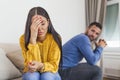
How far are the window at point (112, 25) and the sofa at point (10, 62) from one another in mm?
1964

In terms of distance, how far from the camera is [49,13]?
3.12 meters

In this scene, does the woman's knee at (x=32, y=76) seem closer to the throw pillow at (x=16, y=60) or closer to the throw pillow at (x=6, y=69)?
the throw pillow at (x=6, y=69)

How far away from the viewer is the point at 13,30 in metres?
2.65

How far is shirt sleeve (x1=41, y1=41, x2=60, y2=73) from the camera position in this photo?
1584 mm

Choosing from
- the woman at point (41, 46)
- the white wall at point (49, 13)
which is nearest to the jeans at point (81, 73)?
the woman at point (41, 46)

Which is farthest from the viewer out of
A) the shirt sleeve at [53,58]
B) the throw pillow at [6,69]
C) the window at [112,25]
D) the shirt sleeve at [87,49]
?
the window at [112,25]

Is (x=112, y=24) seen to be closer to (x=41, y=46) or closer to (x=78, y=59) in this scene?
(x=78, y=59)

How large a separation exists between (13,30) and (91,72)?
123 centimetres

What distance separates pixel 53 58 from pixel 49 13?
5.21ft

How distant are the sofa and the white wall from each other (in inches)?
13.3

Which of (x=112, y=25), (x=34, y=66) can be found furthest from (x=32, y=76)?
(x=112, y=25)

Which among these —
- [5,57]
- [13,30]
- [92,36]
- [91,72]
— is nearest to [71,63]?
[91,72]

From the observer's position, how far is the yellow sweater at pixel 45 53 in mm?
1592

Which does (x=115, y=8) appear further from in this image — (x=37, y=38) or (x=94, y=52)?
(x=37, y=38)
